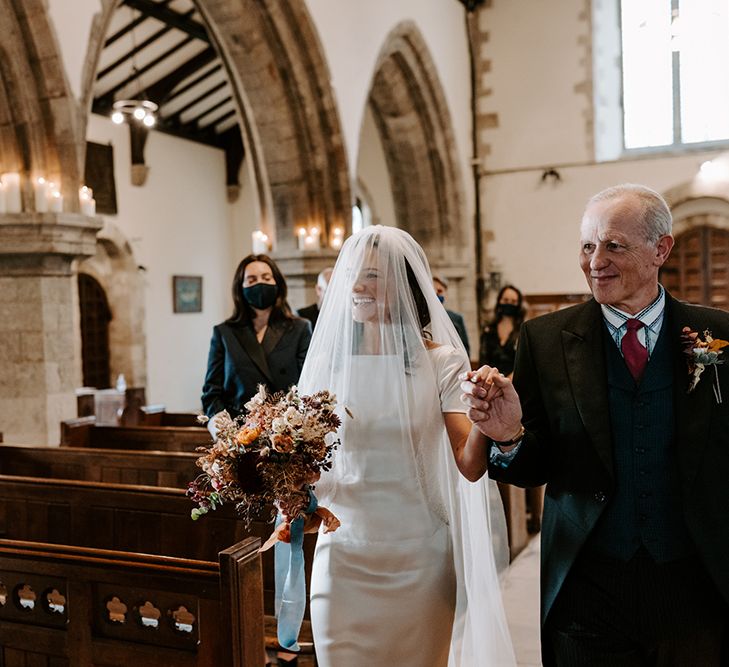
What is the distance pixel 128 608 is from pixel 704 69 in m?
11.3

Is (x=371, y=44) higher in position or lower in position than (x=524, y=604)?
higher

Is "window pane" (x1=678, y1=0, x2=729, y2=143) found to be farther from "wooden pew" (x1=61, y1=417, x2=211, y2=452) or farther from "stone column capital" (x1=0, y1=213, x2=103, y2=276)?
"wooden pew" (x1=61, y1=417, x2=211, y2=452)

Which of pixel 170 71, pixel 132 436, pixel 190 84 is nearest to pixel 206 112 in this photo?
pixel 190 84

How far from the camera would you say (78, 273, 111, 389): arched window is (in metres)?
12.1

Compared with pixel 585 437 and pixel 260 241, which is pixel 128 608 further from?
pixel 260 241

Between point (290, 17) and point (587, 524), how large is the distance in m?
6.84

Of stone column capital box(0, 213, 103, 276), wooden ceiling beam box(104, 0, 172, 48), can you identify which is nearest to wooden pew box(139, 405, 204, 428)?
A: stone column capital box(0, 213, 103, 276)

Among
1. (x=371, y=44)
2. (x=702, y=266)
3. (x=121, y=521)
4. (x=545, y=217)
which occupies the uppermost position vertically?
(x=371, y=44)

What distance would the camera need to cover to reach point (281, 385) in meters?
3.66

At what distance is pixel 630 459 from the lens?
1660 millimetres

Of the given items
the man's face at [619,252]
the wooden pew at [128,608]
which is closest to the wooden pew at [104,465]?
the wooden pew at [128,608]

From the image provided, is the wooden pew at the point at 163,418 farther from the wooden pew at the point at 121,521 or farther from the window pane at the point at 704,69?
the window pane at the point at 704,69

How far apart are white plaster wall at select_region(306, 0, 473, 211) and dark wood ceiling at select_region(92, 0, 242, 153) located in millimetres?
1991

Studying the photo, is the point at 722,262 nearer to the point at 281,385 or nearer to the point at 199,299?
the point at 199,299
